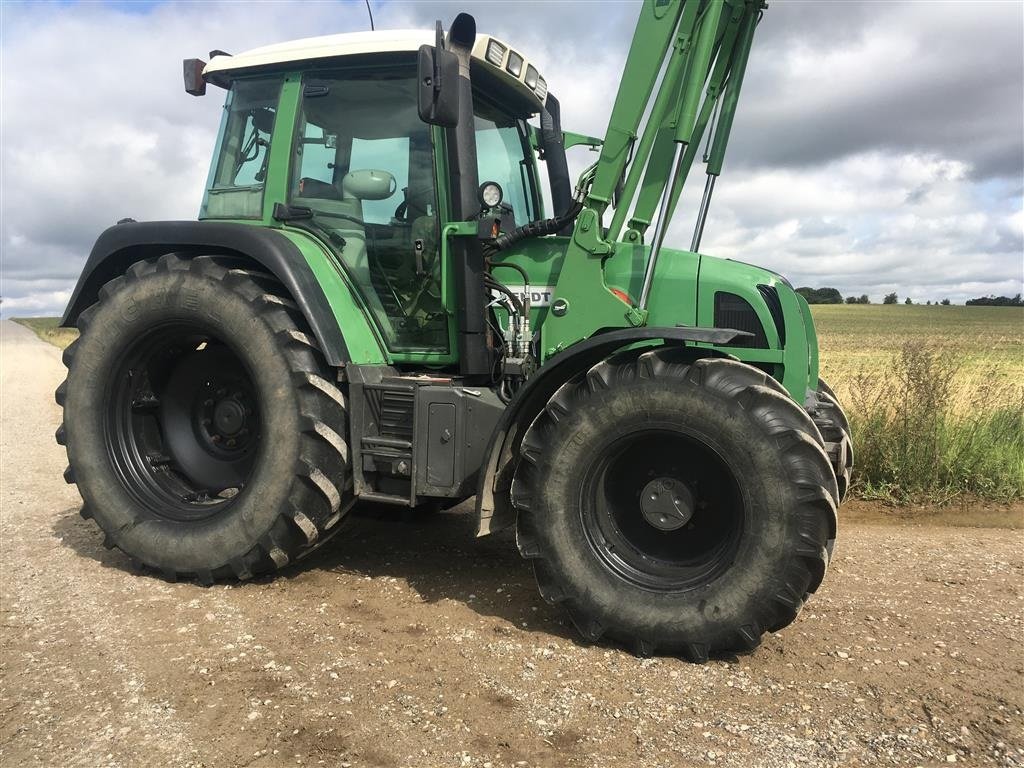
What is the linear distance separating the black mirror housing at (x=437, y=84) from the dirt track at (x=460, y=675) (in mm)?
2372

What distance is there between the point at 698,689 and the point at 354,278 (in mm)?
2736

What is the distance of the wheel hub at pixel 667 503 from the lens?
11.2 feet

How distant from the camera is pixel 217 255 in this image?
426 centimetres

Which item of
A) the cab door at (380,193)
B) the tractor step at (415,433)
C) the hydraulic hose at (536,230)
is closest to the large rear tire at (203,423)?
the tractor step at (415,433)

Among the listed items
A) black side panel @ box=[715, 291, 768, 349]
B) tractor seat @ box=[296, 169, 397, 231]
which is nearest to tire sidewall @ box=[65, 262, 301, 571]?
tractor seat @ box=[296, 169, 397, 231]

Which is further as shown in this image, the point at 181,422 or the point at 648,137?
the point at 181,422

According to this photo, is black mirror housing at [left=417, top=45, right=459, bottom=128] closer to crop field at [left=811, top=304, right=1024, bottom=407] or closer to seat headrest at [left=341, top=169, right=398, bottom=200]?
seat headrest at [left=341, top=169, right=398, bottom=200]

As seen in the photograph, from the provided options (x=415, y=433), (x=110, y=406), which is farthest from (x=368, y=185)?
(x=110, y=406)

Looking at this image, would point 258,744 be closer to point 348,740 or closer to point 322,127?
point 348,740

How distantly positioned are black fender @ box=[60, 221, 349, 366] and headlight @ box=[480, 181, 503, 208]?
994 mm

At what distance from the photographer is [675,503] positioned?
3.43m

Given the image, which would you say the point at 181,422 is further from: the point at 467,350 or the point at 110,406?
the point at 467,350

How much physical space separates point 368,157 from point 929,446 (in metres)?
4.76

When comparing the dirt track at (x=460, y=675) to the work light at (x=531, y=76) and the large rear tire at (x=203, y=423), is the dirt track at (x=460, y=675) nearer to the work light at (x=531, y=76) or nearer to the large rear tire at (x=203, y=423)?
the large rear tire at (x=203, y=423)
